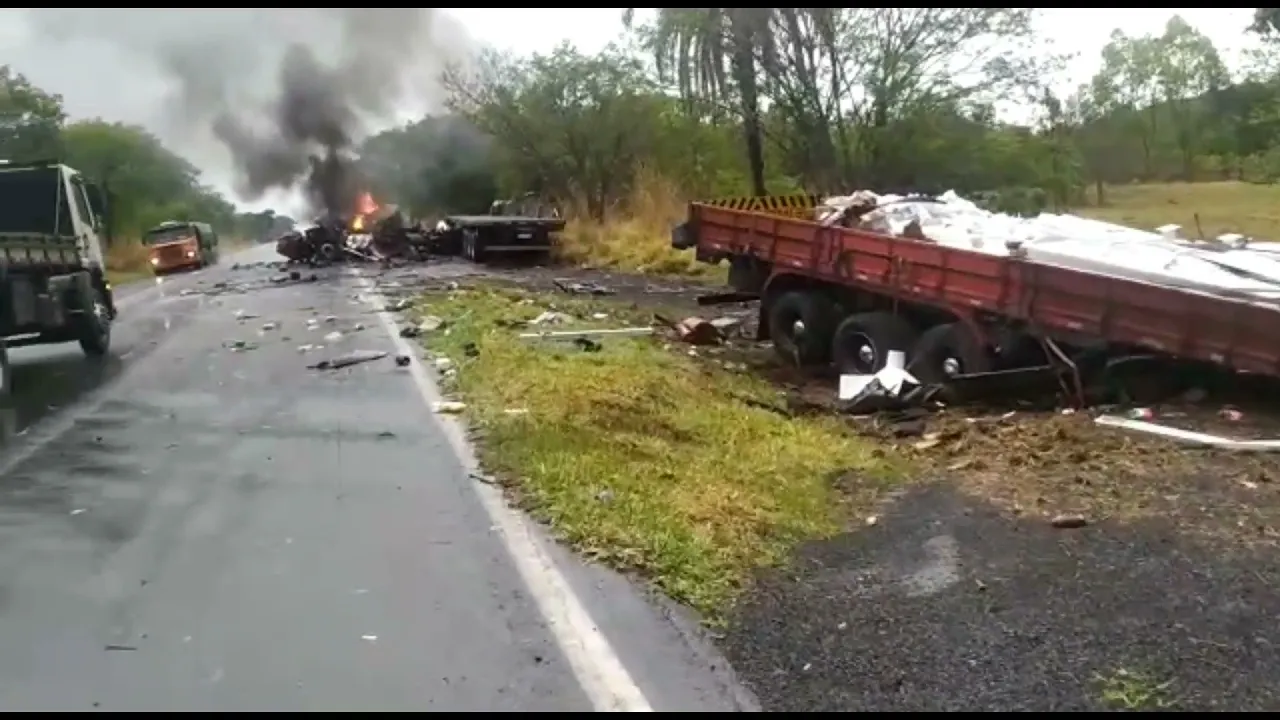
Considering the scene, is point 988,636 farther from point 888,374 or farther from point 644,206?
point 644,206

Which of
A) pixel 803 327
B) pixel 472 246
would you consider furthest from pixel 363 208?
pixel 803 327

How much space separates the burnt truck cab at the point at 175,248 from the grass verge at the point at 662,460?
37.4 metres

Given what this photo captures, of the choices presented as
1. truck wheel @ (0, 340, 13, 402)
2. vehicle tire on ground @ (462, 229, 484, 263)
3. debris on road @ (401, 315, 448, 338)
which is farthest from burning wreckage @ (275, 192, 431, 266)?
truck wheel @ (0, 340, 13, 402)

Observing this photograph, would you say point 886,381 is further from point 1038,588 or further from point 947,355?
point 1038,588

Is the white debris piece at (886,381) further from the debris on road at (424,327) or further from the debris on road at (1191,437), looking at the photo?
the debris on road at (424,327)

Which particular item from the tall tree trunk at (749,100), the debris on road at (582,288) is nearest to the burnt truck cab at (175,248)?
the tall tree trunk at (749,100)

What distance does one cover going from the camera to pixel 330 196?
39.8 meters

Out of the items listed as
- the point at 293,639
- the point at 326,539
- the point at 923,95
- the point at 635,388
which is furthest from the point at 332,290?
the point at 293,639

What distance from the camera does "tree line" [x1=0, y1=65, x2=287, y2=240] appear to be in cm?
4909

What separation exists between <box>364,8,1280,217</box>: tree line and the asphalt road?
1628 centimetres

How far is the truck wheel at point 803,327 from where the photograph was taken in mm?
12281

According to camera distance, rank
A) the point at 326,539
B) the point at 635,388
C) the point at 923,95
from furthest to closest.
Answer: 1. the point at 923,95
2. the point at 635,388
3. the point at 326,539

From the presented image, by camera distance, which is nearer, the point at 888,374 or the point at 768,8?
the point at 888,374

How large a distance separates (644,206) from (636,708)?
28.6 meters
